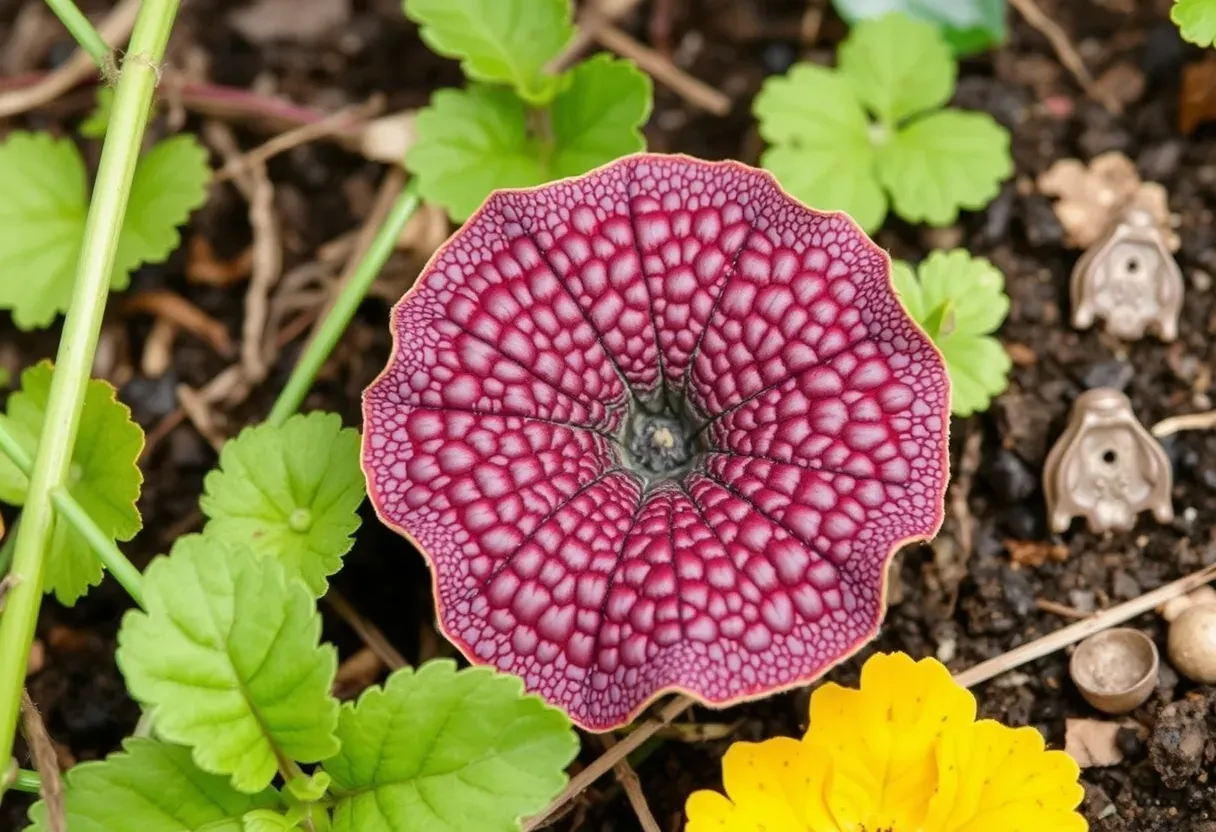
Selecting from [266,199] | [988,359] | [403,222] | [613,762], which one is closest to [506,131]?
[403,222]

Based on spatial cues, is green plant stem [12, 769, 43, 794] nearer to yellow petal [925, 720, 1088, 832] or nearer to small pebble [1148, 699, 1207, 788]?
yellow petal [925, 720, 1088, 832]

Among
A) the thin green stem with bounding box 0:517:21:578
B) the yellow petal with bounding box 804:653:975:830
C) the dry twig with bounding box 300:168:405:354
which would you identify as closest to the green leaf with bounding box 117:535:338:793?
the thin green stem with bounding box 0:517:21:578

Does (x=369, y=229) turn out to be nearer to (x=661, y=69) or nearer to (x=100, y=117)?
(x=100, y=117)

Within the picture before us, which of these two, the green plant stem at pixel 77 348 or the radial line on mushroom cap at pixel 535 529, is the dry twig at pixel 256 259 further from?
the radial line on mushroom cap at pixel 535 529

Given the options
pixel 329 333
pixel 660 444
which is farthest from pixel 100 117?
pixel 660 444

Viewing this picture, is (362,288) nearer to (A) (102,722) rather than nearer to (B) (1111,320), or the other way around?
(A) (102,722)

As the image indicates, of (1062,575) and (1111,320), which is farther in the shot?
(1111,320)
